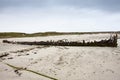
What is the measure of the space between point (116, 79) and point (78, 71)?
192 cm

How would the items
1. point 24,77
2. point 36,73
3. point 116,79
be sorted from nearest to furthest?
point 116,79, point 24,77, point 36,73

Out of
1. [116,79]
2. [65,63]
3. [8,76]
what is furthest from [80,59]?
[8,76]

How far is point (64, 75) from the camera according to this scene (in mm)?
8039

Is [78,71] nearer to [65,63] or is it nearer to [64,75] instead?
[64,75]

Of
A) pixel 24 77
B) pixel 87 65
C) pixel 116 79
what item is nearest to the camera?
pixel 116 79

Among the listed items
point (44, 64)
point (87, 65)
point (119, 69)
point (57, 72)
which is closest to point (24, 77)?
point (57, 72)

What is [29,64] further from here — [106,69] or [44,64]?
[106,69]

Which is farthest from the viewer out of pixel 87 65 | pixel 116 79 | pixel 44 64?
pixel 44 64

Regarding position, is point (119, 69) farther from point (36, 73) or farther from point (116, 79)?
point (36, 73)

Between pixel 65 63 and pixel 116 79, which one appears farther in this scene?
pixel 65 63

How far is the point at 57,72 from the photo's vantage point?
850 cm

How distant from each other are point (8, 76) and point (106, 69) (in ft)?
15.7

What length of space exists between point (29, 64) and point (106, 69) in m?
4.53

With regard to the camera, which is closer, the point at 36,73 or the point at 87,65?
the point at 36,73
